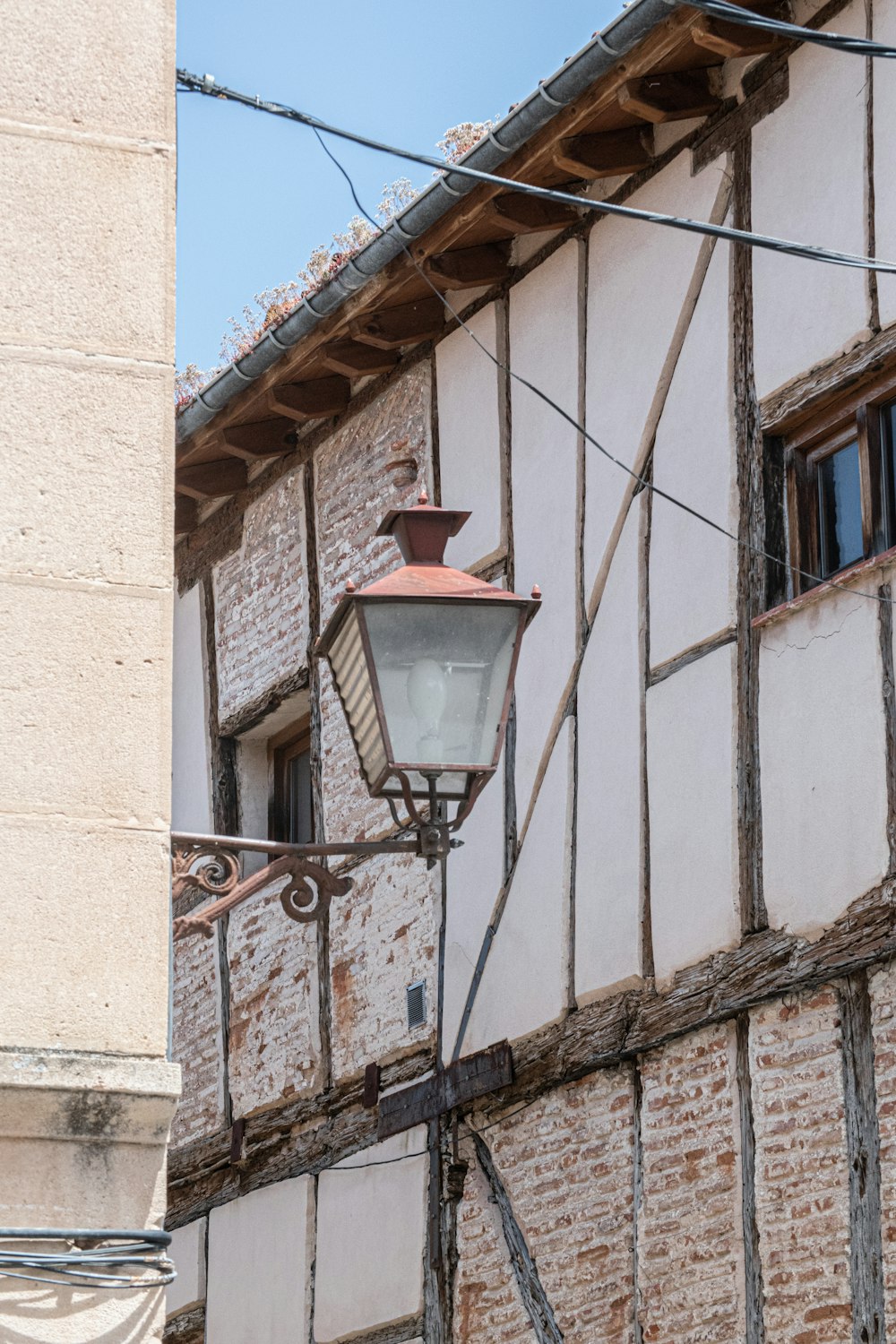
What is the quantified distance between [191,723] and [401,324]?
8.52 ft

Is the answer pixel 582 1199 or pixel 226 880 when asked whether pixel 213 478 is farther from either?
pixel 226 880

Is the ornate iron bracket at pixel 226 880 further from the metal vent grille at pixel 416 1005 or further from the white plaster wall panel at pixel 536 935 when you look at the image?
the metal vent grille at pixel 416 1005

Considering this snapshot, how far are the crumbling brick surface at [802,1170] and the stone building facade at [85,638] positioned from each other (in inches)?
118

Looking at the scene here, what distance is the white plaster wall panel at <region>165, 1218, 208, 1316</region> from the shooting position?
31.9 feet

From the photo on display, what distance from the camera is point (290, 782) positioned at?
34.7 ft

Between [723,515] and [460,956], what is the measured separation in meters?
2.08

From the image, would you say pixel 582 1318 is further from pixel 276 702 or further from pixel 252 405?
pixel 252 405

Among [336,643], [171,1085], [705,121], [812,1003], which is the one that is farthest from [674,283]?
[171,1085]

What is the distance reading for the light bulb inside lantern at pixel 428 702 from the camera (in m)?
4.62

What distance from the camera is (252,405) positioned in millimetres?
9766

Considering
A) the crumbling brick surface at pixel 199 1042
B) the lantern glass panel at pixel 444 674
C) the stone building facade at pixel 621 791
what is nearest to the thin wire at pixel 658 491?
the stone building facade at pixel 621 791

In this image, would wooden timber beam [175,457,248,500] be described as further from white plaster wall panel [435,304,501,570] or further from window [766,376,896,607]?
window [766,376,896,607]

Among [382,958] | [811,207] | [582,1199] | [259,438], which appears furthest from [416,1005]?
[811,207]

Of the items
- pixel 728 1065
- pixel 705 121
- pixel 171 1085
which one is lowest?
pixel 171 1085
